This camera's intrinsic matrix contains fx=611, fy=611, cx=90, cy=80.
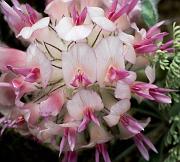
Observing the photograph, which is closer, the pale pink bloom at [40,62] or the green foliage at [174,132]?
the pale pink bloom at [40,62]

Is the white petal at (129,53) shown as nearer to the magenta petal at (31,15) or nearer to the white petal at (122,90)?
the white petal at (122,90)

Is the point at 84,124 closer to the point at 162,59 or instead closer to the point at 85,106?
the point at 85,106

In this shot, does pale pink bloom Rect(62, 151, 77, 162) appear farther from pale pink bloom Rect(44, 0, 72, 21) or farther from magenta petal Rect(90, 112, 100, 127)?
pale pink bloom Rect(44, 0, 72, 21)

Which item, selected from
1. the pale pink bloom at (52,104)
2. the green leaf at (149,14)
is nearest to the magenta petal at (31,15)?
the pale pink bloom at (52,104)

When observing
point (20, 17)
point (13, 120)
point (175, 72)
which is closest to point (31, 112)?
point (13, 120)

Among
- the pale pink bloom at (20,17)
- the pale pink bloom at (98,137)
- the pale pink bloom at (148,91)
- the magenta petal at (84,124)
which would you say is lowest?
the pale pink bloom at (98,137)

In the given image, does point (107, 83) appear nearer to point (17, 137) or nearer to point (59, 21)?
point (59, 21)

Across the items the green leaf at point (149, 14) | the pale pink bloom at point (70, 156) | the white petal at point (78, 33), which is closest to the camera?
the white petal at point (78, 33)

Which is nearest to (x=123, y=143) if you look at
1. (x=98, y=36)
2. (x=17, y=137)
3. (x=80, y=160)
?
(x=80, y=160)
